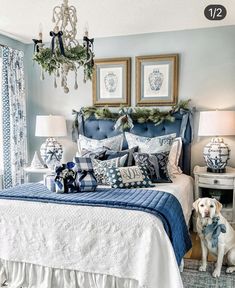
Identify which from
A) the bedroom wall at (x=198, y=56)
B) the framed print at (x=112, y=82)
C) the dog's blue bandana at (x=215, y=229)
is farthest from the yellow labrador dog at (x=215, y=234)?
the framed print at (x=112, y=82)

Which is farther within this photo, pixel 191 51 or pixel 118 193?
pixel 191 51

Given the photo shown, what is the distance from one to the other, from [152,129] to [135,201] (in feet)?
6.08

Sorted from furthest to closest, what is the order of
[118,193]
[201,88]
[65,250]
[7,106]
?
[7,106] < [201,88] < [118,193] < [65,250]

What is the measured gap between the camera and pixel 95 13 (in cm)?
340

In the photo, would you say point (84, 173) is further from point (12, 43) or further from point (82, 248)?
point (12, 43)

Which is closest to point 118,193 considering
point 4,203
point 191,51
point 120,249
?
point 120,249

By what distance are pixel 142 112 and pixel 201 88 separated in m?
0.83

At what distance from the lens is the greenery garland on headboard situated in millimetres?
3998

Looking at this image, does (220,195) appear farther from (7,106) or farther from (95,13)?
(7,106)

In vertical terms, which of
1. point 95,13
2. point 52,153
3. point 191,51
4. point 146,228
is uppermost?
point 95,13

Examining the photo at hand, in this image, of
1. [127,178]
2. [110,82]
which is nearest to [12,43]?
[110,82]

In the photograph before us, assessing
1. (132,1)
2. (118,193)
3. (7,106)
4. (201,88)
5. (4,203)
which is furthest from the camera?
(7,106)

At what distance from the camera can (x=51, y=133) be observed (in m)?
4.27

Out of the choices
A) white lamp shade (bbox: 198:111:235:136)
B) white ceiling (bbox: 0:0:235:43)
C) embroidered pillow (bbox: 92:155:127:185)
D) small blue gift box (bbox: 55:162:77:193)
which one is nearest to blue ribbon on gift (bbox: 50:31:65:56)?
white ceiling (bbox: 0:0:235:43)
